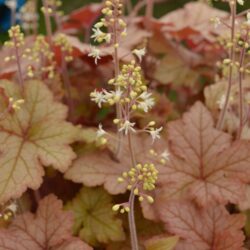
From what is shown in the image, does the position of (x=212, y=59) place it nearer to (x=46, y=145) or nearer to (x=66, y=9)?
(x=46, y=145)

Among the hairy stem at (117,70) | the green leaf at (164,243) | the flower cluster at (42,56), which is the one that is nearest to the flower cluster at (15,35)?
the flower cluster at (42,56)

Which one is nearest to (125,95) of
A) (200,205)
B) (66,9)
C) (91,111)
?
(200,205)

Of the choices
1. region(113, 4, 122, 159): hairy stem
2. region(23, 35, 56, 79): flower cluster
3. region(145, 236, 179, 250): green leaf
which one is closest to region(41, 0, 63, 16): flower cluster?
region(23, 35, 56, 79): flower cluster

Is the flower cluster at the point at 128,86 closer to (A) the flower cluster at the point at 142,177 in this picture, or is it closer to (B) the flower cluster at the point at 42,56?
(A) the flower cluster at the point at 142,177

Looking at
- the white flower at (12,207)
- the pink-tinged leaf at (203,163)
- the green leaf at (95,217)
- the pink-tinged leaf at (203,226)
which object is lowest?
the green leaf at (95,217)

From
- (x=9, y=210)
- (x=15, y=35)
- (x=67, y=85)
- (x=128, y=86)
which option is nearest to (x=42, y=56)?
(x=67, y=85)

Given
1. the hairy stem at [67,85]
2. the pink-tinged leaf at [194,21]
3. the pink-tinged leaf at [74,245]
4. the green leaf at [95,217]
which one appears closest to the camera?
the pink-tinged leaf at [74,245]
